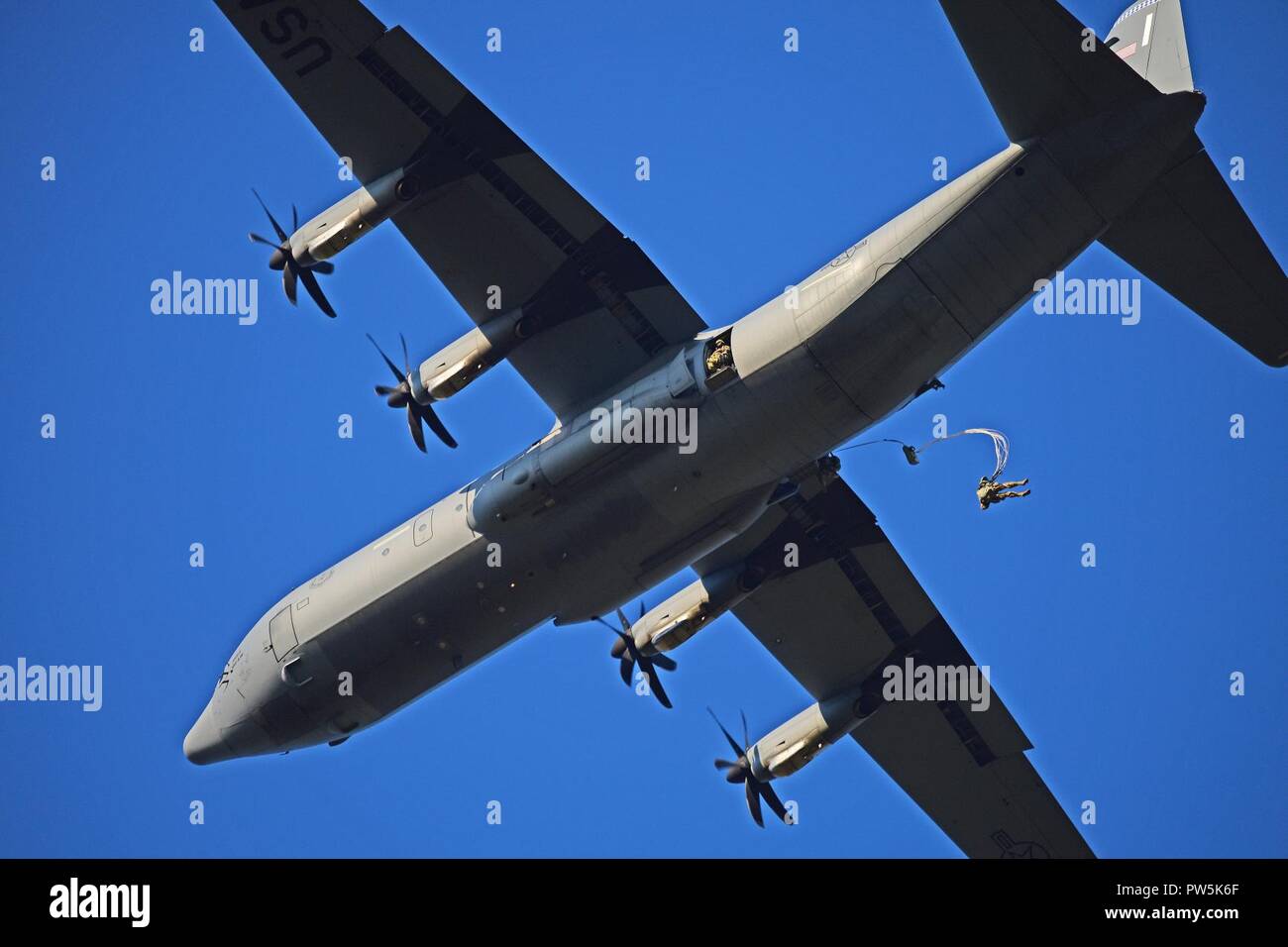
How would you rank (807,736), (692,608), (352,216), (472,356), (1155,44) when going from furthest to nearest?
(807,736) < (692,608) < (472,356) < (352,216) < (1155,44)

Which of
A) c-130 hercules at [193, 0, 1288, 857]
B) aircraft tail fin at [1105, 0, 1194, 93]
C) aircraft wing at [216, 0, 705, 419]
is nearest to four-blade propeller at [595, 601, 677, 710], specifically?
c-130 hercules at [193, 0, 1288, 857]

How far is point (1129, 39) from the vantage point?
2788cm

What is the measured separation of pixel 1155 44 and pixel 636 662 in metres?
14.2

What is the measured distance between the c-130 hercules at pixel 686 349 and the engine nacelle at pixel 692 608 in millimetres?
53

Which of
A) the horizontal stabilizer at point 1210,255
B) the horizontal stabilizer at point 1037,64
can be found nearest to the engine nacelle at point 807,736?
the horizontal stabilizer at point 1210,255

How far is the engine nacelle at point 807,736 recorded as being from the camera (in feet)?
111

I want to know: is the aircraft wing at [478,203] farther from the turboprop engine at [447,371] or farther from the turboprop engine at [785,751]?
the turboprop engine at [785,751]

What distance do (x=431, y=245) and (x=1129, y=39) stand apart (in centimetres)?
1210

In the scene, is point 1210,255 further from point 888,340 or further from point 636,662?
point 636,662

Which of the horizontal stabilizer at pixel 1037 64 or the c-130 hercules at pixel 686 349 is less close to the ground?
the horizontal stabilizer at pixel 1037 64

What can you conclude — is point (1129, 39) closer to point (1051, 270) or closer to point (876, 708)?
point (1051, 270)

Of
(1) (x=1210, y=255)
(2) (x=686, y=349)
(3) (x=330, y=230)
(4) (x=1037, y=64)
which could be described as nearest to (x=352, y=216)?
(3) (x=330, y=230)

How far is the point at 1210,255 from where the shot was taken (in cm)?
2722

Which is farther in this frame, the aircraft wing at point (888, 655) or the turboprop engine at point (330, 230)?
the aircraft wing at point (888, 655)
